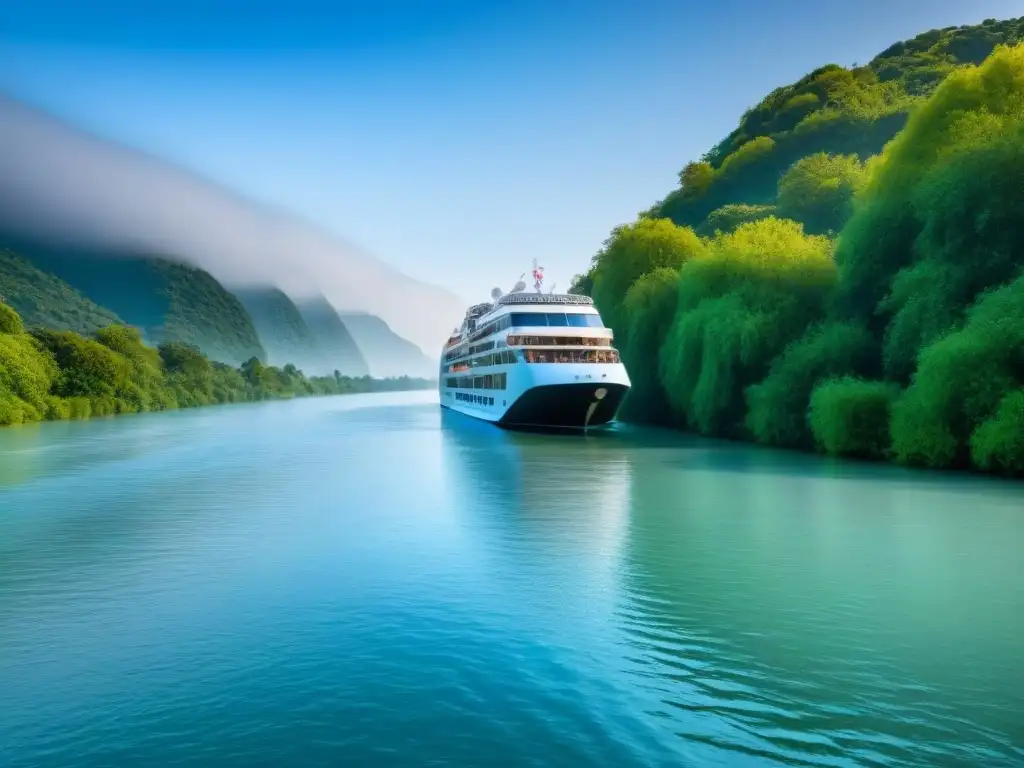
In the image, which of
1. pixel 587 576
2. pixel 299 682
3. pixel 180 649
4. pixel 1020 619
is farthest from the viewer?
pixel 587 576

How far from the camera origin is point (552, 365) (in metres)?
52.3

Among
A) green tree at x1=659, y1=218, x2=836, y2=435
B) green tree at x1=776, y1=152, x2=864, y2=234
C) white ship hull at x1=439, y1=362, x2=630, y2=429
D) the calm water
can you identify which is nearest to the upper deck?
white ship hull at x1=439, y1=362, x2=630, y2=429

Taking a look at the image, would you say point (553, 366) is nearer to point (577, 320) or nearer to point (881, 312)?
point (577, 320)

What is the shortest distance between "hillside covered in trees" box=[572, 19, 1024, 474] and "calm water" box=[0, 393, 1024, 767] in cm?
468

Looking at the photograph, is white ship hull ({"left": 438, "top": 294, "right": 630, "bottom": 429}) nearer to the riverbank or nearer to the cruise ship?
the cruise ship

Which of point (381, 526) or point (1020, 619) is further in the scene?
point (381, 526)

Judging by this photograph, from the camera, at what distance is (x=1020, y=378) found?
2898cm

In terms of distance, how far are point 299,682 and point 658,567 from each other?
28.2ft

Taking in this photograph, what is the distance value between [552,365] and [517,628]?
40007 millimetres

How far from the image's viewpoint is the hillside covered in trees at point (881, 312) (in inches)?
1194

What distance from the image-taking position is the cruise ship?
51.8 m

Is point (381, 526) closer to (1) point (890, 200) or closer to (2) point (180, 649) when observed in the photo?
(2) point (180, 649)

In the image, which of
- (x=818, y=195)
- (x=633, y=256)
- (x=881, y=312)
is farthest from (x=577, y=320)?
(x=818, y=195)

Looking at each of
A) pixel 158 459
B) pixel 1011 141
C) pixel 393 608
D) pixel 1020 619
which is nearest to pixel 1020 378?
pixel 1011 141
